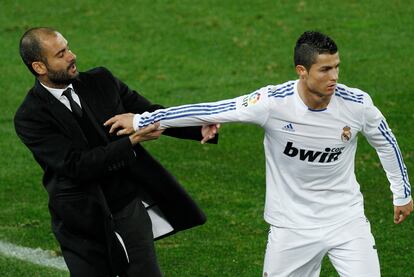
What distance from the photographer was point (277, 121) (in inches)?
314

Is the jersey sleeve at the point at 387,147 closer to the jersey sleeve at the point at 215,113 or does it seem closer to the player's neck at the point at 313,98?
the player's neck at the point at 313,98

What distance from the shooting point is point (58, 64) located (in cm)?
809

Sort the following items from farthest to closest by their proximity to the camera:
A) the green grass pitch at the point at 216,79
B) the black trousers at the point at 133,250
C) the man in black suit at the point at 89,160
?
1. the green grass pitch at the point at 216,79
2. the black trousers at the point at 133,250
3. the man in black suit at the point at 89,160

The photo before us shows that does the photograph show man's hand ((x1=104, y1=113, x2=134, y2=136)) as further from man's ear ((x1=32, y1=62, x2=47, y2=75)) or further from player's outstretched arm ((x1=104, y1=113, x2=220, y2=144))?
man's ear ((x1=32, y1=62, x2=47, y2=75))

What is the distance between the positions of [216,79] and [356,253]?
8.58 meters

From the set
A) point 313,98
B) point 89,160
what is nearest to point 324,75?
point 313,98

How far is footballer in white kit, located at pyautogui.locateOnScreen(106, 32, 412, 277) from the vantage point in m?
7.91

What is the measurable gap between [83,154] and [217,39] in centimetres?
1038

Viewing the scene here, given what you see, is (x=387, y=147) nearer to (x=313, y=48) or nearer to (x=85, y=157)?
(x=313, y=48)

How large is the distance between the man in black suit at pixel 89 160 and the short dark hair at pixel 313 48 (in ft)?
2.86

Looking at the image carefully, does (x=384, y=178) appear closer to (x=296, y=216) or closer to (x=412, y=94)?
(x=412, y=94)

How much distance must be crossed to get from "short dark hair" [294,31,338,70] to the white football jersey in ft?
0.78

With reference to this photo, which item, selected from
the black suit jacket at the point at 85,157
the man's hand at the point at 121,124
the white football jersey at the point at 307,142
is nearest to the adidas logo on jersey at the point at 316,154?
the white football jersey at the point at 307,142

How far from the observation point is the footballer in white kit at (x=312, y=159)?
791 cm
